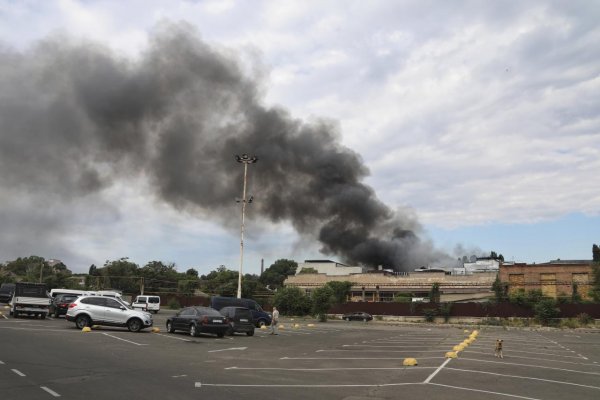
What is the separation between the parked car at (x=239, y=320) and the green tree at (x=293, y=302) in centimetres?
3048

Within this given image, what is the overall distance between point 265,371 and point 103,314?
43.9 feet

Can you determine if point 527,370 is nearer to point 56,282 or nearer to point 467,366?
point 467,366

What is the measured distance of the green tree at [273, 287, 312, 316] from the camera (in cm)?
5656

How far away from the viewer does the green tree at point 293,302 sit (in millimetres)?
56562

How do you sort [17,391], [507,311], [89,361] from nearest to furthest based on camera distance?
1. [17,391]
2. [89,361]
3. [507,311]

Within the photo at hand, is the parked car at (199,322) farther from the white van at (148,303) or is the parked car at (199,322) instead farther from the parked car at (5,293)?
the parked car at (5,293)

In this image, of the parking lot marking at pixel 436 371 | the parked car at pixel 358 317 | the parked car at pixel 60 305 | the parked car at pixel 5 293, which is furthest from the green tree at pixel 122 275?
the parking lot marking at pixel 436 371

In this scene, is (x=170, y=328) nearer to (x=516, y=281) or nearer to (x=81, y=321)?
(x=81, y=321)

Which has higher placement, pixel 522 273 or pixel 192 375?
pixel 522 273

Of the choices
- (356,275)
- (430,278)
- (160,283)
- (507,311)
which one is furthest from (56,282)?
(507,311)

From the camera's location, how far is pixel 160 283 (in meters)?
105

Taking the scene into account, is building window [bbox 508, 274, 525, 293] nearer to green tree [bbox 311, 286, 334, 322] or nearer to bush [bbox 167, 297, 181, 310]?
green tree [bbox 311, 286, 334, 322]

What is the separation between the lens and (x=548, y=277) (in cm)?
7275

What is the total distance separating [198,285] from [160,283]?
928cm
